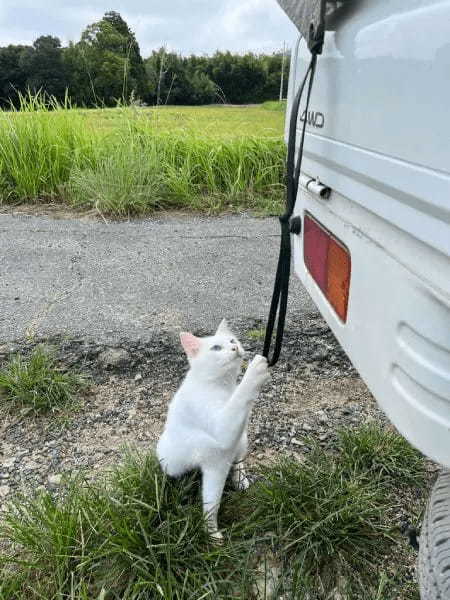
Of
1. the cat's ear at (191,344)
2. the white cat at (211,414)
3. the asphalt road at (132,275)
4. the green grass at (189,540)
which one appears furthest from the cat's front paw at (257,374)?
the asphalt road at (132,275)

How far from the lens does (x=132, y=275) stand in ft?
12.8

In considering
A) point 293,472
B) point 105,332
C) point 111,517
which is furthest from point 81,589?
point 105,332

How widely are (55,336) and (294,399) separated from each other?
1.42m

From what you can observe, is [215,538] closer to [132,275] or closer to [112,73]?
[132,275]

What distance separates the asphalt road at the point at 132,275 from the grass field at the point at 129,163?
0.40 meters

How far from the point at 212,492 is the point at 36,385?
116 centimetres

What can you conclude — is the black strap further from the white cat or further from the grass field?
the grass field

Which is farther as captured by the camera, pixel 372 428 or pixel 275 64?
pixel 275 64

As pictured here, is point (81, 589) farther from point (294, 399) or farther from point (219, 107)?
point (219, 107)

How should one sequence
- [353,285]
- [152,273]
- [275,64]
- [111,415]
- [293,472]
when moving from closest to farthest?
[353,285], [293,472], [111,415], [152,273], [275,64]

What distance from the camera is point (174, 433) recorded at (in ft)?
5.27

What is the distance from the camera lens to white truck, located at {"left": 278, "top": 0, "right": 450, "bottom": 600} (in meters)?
0.93

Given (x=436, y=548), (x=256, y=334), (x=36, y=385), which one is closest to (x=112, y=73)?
(x=256, y=334)

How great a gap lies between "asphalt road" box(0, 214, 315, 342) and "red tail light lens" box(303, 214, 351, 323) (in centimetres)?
132
